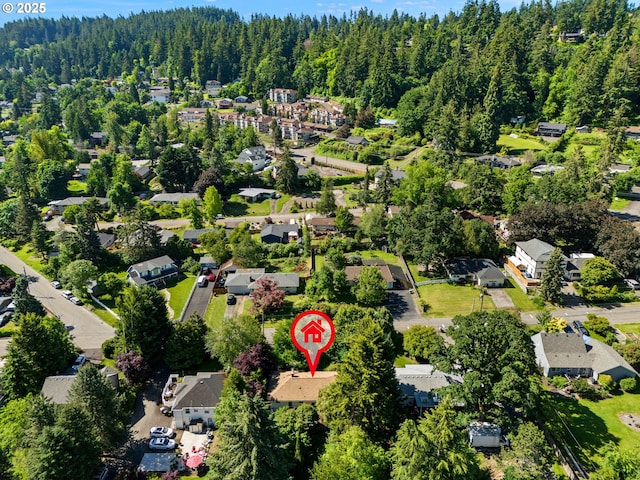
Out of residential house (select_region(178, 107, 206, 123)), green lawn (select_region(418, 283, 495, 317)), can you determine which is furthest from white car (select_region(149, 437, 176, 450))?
residential house (select_region(178, 107, 206, 123))

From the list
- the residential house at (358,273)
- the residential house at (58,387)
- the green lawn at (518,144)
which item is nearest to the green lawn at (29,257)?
the residential house at (58,387)

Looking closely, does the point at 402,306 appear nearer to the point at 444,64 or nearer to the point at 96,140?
the point at 444,64

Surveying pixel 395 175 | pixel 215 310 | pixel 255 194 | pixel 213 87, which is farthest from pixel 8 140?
pixel 215 310

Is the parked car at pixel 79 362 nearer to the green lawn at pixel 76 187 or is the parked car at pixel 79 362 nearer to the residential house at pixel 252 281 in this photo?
the residential house at pixel 252 281

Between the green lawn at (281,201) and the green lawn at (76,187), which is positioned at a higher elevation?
the green lawn at (76,187)

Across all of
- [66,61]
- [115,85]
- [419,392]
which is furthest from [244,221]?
[66,61]

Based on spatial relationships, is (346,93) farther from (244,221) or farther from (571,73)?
(244,221)
